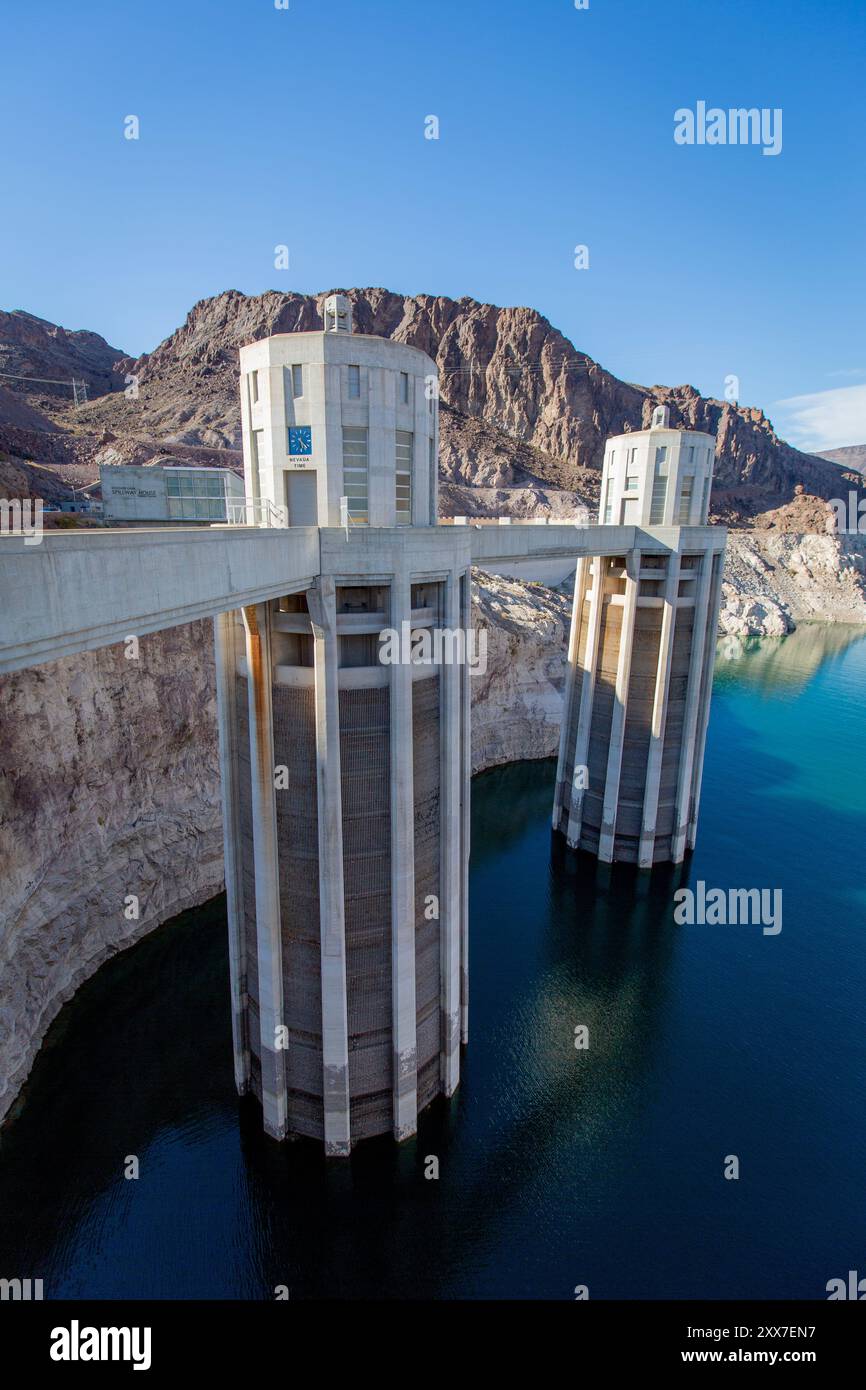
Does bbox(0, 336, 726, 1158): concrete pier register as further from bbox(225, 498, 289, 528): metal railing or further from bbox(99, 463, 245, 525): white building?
bbox(99, 463, 245, 525): white building

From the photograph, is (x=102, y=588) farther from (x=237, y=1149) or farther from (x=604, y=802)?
(x=604, y=802)

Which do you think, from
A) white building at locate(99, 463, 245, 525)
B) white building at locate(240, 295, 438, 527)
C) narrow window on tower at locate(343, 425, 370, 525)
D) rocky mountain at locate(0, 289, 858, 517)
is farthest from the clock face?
rocky mountain at locate(0, 289, 858, 517)

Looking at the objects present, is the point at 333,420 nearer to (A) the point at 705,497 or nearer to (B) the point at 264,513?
(B) the point at 264,513

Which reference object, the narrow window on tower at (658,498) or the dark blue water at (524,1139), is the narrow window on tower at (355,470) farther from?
the narrow window on tower at (658,498)

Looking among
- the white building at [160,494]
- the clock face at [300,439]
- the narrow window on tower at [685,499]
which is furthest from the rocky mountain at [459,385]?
the clock face at [300,439]
